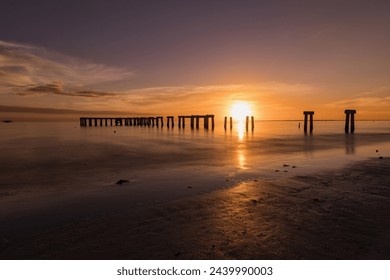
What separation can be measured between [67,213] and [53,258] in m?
2.20

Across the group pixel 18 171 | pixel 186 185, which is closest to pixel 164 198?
pixel 186 185

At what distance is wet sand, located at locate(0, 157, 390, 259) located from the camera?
149 inches

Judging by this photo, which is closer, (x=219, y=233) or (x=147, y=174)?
(x=219, y=233)

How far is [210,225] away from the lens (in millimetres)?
4730

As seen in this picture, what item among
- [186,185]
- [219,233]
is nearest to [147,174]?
[186,185]

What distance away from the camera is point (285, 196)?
6.54 meters

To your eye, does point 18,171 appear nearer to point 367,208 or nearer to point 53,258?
point 53,258

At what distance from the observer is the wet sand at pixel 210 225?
3792 millimetres

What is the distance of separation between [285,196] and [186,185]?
296 centimetres

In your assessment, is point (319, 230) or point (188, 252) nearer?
point (188, 252)
